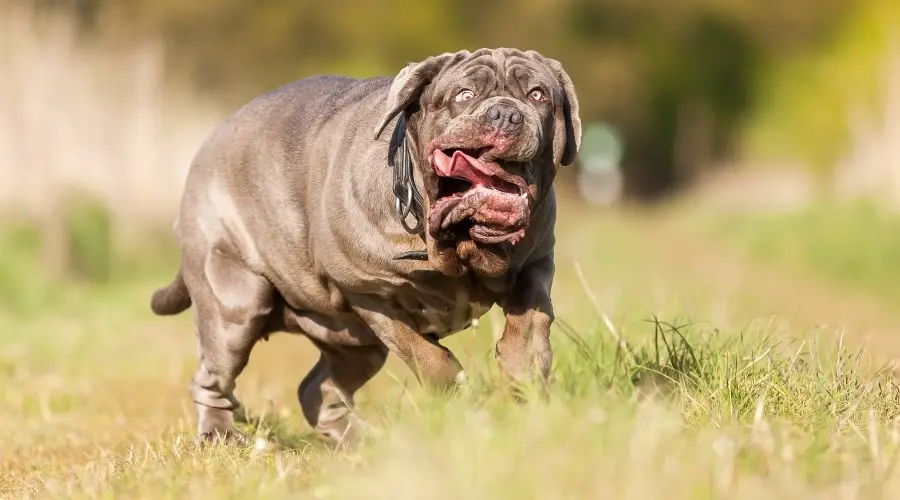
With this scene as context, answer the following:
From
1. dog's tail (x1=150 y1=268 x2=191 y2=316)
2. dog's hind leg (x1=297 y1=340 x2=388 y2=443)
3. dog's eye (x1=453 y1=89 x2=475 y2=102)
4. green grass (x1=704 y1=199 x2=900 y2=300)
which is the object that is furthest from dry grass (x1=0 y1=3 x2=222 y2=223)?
dog's eye (x1=453 y1=89 x2=475 y2=102)

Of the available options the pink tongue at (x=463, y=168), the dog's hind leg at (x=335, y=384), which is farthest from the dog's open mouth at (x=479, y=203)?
the dog's hind leg at (x=335, y=384)

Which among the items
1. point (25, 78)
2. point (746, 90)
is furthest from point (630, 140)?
point (25, 78)

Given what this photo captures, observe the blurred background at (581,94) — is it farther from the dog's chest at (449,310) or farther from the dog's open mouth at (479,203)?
the dog's open mouth at (479,203)

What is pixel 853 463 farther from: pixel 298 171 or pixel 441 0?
pixel 441 0

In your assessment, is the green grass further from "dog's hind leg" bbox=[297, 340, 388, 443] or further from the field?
"dog's hind leg" bbox=[297, 340, 388, 443]

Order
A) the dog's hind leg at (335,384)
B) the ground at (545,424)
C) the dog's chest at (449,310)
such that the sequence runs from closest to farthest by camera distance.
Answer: the ground at (545,424)
the dog's chest at (449,310)
the dog's hind leg at (335,384)

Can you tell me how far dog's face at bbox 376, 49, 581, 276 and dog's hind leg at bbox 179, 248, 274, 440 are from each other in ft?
4.42

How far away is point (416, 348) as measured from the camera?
4945mm

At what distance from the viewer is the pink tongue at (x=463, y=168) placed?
439 centimetres

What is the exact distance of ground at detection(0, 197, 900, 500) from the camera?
10.8 ft

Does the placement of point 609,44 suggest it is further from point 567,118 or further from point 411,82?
point 411,82

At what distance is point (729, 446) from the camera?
11.1 feet

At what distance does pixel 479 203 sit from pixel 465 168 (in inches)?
5.8

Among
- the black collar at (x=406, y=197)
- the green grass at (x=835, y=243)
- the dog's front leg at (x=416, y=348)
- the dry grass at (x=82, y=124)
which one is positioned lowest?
the green grass at (x=835, y=243)
